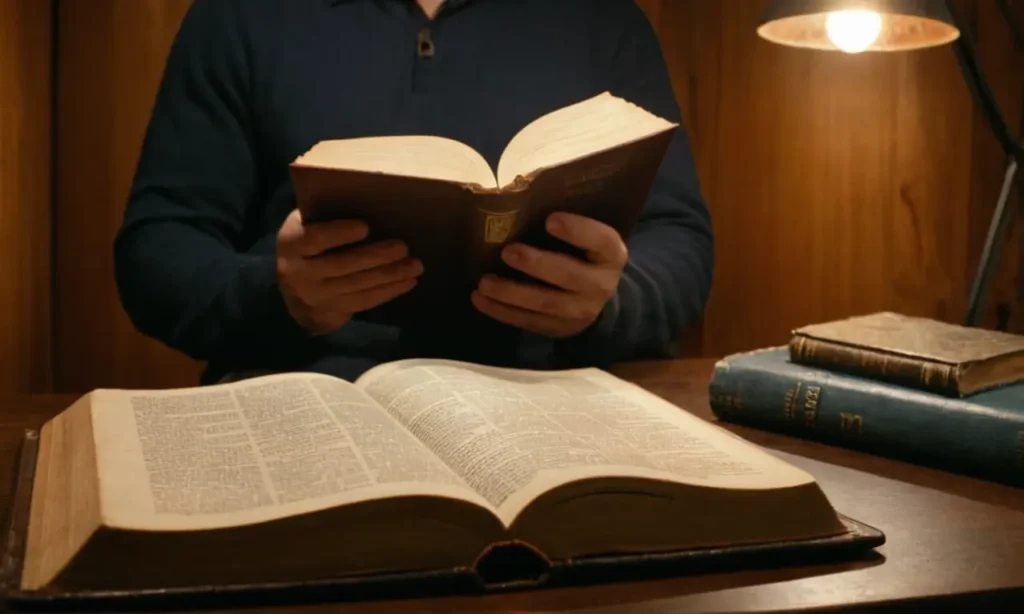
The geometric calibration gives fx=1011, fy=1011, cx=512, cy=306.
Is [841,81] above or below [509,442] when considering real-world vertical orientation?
above

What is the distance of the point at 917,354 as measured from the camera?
720 millimetres

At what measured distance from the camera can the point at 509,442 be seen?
561mm

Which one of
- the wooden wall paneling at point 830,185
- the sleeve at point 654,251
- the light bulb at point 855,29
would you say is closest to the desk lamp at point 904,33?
the light bulb at point 855,29

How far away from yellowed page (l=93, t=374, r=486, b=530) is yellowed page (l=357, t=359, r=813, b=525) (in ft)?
0.08

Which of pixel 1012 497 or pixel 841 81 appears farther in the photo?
pixel 841 81

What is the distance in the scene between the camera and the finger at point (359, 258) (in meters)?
0.77

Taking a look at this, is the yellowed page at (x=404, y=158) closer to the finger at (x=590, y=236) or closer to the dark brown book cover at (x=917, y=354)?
the finger at (x=590, y=236)

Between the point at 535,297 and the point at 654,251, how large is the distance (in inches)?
11.7

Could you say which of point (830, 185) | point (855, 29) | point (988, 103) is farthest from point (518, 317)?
point (830, 185)

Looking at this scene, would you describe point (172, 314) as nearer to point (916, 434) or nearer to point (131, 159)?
point (131, 159)

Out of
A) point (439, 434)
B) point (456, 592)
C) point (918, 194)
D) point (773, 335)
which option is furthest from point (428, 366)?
point (918, 194)

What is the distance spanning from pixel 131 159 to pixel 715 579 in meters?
1.25

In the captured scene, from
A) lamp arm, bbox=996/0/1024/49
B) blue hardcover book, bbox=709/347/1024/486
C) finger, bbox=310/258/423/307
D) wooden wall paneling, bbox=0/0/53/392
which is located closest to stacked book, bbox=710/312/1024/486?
blue hardcover book, bbox=709/347/1024/486

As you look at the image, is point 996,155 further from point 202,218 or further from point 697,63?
point 202,218
